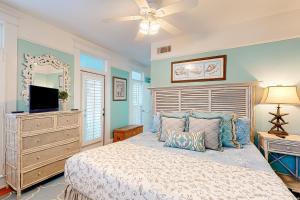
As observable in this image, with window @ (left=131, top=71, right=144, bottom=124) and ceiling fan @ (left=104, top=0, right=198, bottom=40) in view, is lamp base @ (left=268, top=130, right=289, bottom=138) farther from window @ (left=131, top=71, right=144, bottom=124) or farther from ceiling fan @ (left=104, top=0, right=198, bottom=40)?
window @ (left=131, top=71, right=144, bottom=124)

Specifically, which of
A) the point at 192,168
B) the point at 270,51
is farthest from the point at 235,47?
the point at 192,168

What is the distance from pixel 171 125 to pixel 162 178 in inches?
46.5

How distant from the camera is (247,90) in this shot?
2680 millimetres

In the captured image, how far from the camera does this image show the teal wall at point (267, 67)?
2459 mm

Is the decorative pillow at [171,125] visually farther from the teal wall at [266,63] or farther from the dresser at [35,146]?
the dresser at [35,146]

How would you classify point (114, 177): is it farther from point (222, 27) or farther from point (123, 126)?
point (123, 126)

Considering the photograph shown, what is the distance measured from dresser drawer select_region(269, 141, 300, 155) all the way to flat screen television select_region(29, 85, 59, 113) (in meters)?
3.37

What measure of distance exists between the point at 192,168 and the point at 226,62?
7.21 feet

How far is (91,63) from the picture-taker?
13.2ft

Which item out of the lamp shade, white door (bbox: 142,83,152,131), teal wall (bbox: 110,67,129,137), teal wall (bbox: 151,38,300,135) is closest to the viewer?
the lamp shade

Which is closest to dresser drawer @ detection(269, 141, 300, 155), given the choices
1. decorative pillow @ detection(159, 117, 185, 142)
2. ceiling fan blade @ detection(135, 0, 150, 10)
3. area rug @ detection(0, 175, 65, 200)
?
decorative pillow @ detection(159, 117, 185, 142)

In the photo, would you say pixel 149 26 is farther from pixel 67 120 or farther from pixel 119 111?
pixel 119 111

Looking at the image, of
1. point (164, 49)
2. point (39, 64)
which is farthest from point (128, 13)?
point (39, 64)

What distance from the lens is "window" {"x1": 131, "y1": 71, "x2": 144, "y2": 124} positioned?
554cm
